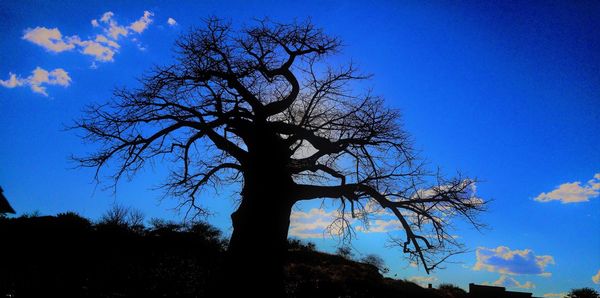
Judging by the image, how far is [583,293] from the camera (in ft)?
58.5

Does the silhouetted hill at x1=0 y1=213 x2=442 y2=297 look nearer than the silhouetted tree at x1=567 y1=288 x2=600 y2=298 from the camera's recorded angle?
Yes

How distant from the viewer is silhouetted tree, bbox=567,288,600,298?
17516 millimetres

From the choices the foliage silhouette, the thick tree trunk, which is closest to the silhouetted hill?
the foliage silhouette

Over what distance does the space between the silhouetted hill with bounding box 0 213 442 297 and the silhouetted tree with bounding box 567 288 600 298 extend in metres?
7.77

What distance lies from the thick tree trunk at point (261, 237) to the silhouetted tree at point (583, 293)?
59.7 ft

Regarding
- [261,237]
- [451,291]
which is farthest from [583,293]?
[261,237]

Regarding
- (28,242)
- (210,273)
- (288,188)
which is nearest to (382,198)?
(288,188)

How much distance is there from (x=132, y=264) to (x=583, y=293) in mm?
21036

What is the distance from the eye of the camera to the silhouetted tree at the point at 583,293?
17516mm

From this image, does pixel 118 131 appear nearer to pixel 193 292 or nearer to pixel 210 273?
pixel 193 292

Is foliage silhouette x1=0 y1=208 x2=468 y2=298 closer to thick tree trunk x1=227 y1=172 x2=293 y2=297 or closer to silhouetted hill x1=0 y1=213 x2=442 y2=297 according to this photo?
silhouetted hill x1=0 y1=213 x2=442 y2=297

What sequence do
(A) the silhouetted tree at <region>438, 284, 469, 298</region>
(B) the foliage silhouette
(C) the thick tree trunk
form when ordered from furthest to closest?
(A) the silhouetted tree at <region>438, 284, 469, 298</region> < (B) the foliage silhouette < (C) the thick tree trunk

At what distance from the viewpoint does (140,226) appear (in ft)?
61.5

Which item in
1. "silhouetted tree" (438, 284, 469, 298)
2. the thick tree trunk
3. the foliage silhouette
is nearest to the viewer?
the thick tree trunk
